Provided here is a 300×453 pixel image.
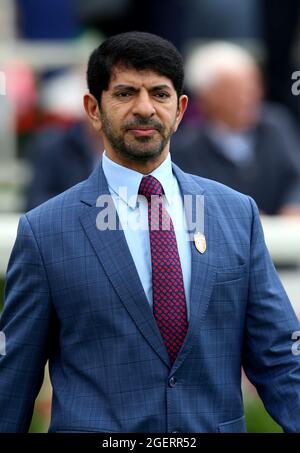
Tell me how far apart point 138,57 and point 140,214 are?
0.44 m

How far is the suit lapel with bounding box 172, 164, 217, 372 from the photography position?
4199 mm

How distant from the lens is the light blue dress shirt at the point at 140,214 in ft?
14.0

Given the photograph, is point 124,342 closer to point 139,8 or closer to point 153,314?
point 153,314

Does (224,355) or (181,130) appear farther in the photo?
(181,130)

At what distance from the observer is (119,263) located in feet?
13.9

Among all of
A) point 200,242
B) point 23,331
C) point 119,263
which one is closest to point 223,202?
point 200,242

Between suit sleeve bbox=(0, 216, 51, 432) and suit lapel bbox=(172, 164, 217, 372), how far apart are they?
1.31 feet

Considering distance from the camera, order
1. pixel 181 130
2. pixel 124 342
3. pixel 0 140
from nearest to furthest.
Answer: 1. pixel 124 342
2. pixel 181 130
3. pixel 0 140

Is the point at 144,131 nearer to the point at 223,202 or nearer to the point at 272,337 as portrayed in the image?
the point at 223,202

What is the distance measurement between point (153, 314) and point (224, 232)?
332 millimetres

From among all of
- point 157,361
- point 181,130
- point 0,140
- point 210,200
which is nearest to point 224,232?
point 210,200

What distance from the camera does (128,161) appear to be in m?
4.26

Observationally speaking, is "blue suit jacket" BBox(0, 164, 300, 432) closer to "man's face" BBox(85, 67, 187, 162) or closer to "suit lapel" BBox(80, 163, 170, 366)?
"suit lapel" BBox(80, 163, 170, 366)

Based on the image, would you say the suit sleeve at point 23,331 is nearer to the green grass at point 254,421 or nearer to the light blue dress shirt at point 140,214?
the light blue dress shirt at point 140,214
